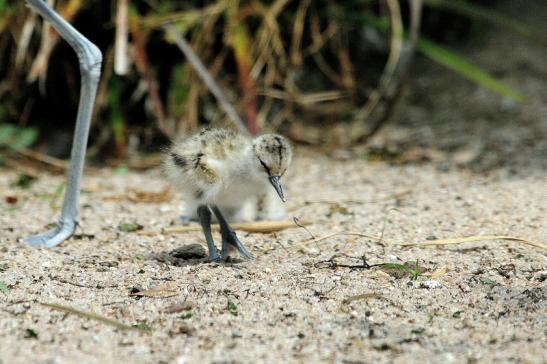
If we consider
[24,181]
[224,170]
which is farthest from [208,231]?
[24,181]

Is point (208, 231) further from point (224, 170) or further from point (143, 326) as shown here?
point (143, 326)

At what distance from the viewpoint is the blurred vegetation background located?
4.05 m

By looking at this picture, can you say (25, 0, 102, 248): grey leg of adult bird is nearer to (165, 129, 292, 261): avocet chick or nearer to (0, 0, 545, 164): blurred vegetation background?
(165, 129, 292, 261): avocet chick

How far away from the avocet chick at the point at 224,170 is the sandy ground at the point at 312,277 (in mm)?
150

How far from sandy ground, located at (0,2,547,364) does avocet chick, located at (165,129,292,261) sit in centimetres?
15

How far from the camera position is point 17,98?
4.34m

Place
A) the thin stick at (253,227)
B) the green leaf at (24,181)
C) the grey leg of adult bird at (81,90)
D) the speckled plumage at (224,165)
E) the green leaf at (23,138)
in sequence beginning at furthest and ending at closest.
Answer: the green leaf at (23,138) → the green leaf at (24,181) → the thin stick at (253,227) → the grey leg of adult bird at (81,90) → the speckled plumage at (224,165)

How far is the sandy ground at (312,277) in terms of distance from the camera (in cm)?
189

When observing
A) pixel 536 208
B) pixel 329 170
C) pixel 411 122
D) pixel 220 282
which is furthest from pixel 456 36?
pixel 220 282

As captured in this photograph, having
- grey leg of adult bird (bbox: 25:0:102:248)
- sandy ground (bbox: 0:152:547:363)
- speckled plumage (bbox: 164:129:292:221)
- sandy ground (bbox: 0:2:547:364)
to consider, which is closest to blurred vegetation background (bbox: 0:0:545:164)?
sandy ground (bbox: 0:2:547:364)

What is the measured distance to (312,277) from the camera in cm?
233

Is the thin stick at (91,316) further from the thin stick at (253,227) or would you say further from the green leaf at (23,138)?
the green leaf at (23,138)

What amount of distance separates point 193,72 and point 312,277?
2.06 meters

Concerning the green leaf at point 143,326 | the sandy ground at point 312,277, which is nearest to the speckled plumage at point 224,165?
the sandy ground at point 312,277
